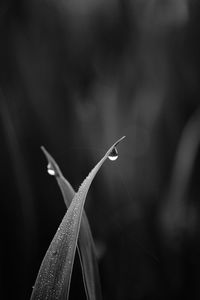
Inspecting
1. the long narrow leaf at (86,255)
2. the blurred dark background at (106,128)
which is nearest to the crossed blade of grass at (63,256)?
the long narrow leaf at (86,255)

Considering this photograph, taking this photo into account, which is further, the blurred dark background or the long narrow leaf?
the blurred dark background

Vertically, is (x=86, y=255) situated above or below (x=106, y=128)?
below

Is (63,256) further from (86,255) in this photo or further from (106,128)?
(106,128)

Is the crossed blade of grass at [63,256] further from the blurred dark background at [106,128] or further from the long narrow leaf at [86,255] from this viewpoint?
the blurred dark background at [106,128]

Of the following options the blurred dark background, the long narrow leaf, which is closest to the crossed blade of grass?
the long narrow leaf

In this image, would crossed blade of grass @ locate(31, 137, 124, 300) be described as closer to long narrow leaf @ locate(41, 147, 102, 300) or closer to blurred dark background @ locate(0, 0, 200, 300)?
long narrow leaf @ locate(41, 147, 102, 300)

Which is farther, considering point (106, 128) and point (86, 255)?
point (106, 128)

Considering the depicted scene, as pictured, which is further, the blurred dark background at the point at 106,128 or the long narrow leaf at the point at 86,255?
the blurred dark background at the point at 106,128

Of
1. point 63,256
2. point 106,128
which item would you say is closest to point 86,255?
point 63,256

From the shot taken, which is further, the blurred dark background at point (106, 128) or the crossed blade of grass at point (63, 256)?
the blurred dark background at point (106, 128)
